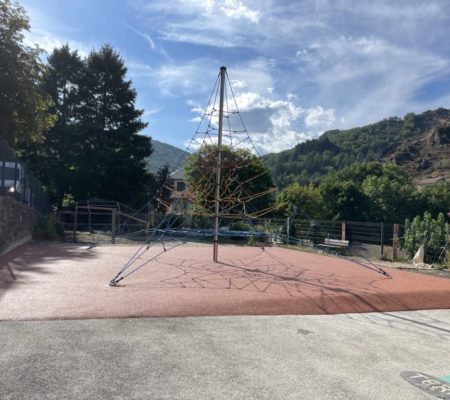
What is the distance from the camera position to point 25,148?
36.3 metres

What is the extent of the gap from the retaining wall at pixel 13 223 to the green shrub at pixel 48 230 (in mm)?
851

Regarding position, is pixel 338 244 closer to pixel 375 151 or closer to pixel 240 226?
pixel 240 226

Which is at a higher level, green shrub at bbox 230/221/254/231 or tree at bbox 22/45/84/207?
tree at bbox 22/45/84/207

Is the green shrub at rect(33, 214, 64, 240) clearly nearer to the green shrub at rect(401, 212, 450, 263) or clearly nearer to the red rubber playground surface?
the red rubber playground surface

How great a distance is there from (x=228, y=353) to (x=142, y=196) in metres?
35.3

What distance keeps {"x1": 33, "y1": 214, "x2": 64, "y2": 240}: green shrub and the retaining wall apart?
0.85m

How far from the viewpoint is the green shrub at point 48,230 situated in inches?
785

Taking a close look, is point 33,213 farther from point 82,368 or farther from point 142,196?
point 142,196

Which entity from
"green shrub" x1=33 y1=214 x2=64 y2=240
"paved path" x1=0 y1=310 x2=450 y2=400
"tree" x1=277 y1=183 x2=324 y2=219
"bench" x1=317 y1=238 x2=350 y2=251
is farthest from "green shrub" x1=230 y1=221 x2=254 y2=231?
"tree" x1=277 y1=183 x2=324 y2=219

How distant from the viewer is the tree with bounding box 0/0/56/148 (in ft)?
Result: 56.4

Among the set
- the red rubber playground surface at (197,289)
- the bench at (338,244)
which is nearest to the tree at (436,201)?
the bench at (338,244)

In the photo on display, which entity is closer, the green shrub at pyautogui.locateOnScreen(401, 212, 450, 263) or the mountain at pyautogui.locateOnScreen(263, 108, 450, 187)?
the green shrub at pyautogui.locateOnScreen(401, 212, 450, 263)

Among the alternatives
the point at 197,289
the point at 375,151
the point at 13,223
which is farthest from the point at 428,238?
the point at 375,151

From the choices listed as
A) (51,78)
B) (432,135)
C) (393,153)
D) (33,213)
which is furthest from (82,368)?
(432,135)
